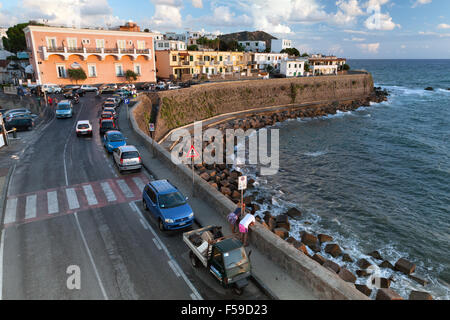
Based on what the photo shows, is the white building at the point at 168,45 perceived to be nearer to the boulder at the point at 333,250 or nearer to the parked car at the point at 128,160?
the parked car at the point at 128,160

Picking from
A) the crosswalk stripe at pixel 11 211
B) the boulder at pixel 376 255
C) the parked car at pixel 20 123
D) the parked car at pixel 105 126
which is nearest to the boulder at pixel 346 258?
the boulder at pixel 376 255

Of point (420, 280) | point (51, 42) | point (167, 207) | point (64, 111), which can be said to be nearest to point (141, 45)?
point (51, 42)

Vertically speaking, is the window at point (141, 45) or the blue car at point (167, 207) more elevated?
the window at point (141, 45)

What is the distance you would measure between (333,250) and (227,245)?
9562 millimetres

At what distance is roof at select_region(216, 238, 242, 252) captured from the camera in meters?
9.89

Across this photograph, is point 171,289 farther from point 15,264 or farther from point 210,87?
point 210,87

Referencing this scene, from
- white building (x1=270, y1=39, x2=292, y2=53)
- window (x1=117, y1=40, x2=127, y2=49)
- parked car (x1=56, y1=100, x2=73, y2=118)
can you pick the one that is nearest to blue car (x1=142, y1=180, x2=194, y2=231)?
parked car (x1=56, y1=100, x2=73, y2=118)

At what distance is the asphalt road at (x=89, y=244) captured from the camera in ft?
33.3

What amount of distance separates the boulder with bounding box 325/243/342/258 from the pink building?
5469 centimetres

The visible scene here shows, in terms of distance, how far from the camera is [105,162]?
22938mm

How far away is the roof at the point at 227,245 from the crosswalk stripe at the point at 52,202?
1007 centimetres

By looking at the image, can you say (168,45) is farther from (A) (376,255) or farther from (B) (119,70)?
(A) (376,255)
